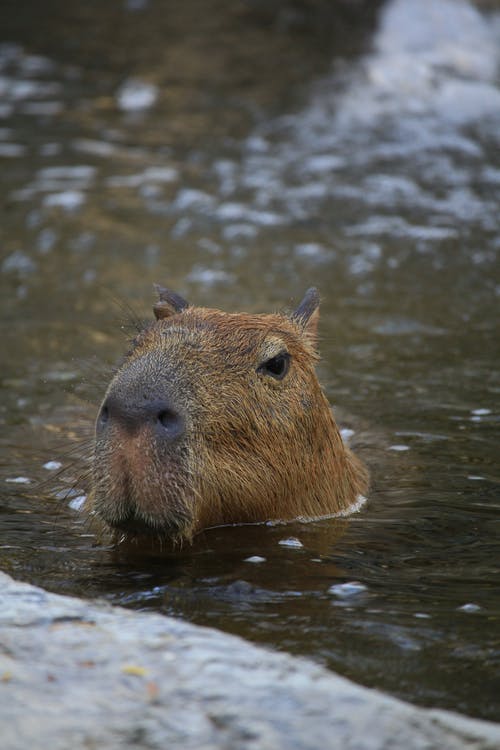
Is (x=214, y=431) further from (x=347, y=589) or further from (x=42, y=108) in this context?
(x=42, y=108)

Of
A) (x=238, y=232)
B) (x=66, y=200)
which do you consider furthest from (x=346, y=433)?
(x=66, y=200)

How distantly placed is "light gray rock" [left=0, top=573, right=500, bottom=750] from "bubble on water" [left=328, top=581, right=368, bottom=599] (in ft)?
2.33

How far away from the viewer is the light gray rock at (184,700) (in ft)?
8.50

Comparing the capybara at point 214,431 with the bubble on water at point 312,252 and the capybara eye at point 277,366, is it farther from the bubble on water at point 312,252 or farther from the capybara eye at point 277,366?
the bubble on water at point 312,252

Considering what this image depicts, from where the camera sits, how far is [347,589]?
12.7 feet

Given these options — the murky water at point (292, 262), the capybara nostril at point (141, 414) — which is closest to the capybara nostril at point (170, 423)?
the capybara nostril at point (141, 414)

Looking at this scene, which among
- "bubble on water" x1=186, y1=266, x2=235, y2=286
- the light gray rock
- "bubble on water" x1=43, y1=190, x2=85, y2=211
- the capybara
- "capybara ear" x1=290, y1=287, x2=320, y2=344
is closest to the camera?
the light gray rock

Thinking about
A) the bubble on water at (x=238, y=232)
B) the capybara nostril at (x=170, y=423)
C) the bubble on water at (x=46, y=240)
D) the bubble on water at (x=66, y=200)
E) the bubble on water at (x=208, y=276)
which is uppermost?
the capybara nostril at (x=170, y=423)

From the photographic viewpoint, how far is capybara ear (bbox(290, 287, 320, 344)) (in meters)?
5.24

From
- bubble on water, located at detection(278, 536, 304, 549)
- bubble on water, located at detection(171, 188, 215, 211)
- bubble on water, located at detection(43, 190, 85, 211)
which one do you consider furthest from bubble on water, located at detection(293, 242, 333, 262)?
bubble on water, located at detection(278, 536, 304, 549)

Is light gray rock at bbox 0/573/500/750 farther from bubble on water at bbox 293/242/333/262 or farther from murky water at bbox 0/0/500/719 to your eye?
bubble on water at bbox 293/242/333/262

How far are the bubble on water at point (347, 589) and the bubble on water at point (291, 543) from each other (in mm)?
504

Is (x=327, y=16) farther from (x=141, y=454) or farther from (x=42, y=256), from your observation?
(x=141, y=454)

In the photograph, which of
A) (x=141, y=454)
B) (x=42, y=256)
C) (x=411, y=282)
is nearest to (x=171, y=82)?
(x=42, y=256)
